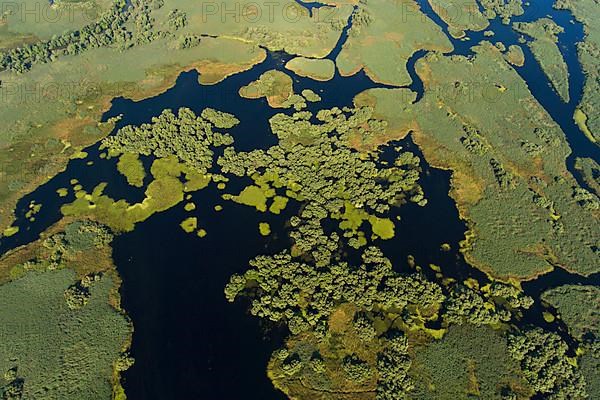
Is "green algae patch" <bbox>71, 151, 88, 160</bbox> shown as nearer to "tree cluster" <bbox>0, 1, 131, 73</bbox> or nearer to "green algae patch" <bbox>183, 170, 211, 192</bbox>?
"green algae patch" <bbox>183, 170, 211, 192</bbox>

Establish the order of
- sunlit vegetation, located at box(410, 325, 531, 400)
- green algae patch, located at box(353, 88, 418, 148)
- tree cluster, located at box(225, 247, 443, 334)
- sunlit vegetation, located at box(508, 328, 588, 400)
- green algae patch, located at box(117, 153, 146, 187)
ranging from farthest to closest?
green algae patch, located at box(353, 88, 418, 148)
green algae patch, located at box(117, 153, 146, 187)
tree cluster, located at box(225, 247, 443, 334)
sunlit vegetation, located at box(508, 328, 588, 400)
sunlit vegetation, located at box(410, 325, 531, 400)

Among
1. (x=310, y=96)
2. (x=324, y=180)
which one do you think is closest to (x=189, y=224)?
(x=324, y=180)

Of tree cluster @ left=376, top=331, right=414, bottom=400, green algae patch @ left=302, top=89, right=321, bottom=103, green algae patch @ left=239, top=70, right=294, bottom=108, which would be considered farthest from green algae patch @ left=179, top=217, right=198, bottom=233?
green algae patch @ left=302, top=89, right=321, bottom=103

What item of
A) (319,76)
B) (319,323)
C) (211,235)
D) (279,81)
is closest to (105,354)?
(211,235)

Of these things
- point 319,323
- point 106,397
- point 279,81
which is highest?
point 279,81

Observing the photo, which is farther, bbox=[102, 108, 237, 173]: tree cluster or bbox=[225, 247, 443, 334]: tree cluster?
bbox=[102, 108, 237, 173]: tree cluster

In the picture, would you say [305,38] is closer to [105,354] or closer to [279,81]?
[279,81]

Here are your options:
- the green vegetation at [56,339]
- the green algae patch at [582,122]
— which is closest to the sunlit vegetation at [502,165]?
the green algae patch at [582,122]
